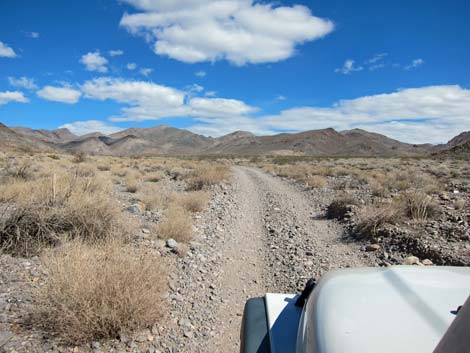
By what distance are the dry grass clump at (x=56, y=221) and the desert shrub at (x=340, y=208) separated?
5926 mm

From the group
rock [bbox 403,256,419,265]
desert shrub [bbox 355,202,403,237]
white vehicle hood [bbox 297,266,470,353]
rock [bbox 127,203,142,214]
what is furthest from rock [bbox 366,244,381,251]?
rock [bbox 127,203,142,214]

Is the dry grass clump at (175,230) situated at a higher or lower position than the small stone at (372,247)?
higher

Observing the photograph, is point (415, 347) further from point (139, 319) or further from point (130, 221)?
point (130, 221)

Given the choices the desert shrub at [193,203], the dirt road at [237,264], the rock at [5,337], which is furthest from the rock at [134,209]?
the rock at [5,337]

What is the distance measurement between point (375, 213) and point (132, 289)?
597 centimetres

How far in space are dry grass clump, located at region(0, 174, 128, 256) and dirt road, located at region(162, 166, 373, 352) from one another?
1538 millimetres

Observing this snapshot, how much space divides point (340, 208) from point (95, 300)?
756cm

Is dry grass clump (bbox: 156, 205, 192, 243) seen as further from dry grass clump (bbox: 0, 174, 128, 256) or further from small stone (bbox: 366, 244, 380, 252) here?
small stone (bbox: 366, 244, 380, 252)

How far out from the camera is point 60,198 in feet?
19.1

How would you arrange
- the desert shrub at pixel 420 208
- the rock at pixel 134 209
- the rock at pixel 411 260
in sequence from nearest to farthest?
the rock at pixel 411 260 < the desert shrub at pixel 420 208 < the rock at pixel 134 209

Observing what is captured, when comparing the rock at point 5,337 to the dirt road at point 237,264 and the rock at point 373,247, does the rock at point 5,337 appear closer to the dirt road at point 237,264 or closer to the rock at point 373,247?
the dirt road at point 237,264

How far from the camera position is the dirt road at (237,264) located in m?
3.71

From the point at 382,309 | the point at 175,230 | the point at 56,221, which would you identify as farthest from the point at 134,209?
the point at 382,309

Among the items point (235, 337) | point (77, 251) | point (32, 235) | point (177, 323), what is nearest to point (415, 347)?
point (235, 337)
